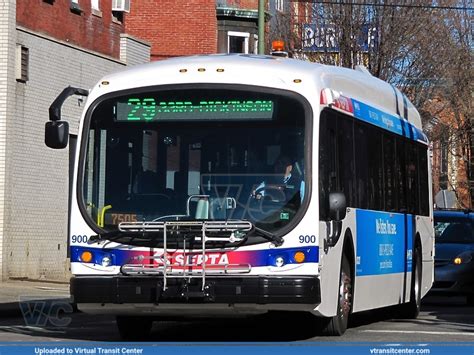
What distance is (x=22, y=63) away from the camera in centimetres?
2803

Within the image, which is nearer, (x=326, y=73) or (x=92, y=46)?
(x=326, y=73)

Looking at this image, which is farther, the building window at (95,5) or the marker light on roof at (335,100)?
the building window at (95,5)

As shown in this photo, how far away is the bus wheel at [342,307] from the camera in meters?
15.3

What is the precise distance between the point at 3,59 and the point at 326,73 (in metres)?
13.5

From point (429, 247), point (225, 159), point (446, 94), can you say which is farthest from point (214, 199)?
point (446, 94)

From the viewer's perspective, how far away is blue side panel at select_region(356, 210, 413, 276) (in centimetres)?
1653

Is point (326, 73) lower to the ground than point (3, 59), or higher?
lower

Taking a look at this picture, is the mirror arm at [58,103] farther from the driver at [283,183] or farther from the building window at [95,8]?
the building window at [95,8]

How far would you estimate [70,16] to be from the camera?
102 feet

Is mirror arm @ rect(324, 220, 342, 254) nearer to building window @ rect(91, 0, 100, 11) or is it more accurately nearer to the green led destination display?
the green led destination display

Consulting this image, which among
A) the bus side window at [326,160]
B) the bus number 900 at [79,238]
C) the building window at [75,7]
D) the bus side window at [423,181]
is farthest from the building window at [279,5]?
the bus number 900 at [79,238]

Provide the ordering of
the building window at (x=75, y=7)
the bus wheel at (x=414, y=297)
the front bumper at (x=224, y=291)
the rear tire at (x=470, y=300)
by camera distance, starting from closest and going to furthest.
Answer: the front bumper at (x=224, y=291) < the bus wheel at (x=414, y=297) < the rear tire at (x=470, y=300) < the building window at (x=75, y=7)

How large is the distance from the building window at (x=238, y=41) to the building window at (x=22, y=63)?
16.6m

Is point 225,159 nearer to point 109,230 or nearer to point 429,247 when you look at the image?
point 109,230
